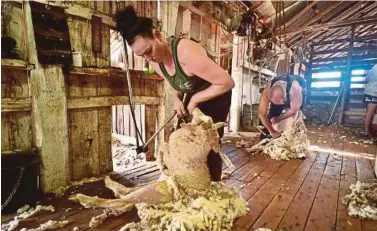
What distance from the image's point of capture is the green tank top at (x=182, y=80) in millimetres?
1646

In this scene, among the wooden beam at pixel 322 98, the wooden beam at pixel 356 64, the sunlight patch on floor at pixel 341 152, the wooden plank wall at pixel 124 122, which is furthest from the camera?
the wooden beam at pixel 322 98

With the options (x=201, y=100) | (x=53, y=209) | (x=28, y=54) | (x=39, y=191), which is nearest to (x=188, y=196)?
(x=201, y=100)

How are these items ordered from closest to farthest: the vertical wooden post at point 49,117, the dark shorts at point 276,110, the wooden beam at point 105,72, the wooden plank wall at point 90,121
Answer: the vertical wooden post at point 49,117 < the wooden beam at point 105,72 < the wooden plank wall at point 90,121 < the dark shorts at point 276,110

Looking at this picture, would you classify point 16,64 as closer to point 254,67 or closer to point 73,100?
point 73,100

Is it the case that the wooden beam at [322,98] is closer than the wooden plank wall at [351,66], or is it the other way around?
the wooden plank wall at [351,66]

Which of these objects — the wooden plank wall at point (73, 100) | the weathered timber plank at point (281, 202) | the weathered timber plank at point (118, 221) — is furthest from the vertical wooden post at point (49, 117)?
the weathered timber plank at point (281, 202)

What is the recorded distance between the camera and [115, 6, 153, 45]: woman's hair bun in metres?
1.48

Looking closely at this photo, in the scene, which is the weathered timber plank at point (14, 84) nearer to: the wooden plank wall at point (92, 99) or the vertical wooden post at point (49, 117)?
the vertical wooden post at point (49, 117)

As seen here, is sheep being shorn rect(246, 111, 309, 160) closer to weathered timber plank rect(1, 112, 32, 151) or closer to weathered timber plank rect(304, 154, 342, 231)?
weathered timber plank rect(304, 154, 342, 231)

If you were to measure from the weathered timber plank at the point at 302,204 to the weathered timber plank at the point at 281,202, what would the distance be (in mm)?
36

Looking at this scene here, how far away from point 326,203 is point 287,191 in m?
0.34

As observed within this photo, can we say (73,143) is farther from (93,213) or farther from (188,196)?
(188,196)

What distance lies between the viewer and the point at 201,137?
5.41ft

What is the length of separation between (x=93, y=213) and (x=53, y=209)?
0.34m
